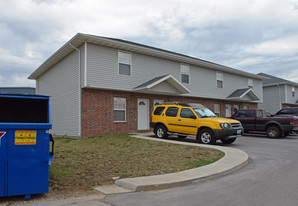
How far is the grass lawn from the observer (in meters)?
6.66

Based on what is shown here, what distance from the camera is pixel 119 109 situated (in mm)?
17797

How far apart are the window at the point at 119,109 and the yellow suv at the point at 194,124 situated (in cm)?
333

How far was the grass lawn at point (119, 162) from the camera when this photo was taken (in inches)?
262

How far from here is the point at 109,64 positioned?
1703cm

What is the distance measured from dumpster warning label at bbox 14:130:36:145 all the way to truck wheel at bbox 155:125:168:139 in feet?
32.2

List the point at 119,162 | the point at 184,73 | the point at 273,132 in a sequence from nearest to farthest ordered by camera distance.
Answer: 1. the point at 119,162
2. the point at 273,132
3. the point at 184,73

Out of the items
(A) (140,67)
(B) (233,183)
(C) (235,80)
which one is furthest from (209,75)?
(B) (233,183)

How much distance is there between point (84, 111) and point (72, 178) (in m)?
9.67

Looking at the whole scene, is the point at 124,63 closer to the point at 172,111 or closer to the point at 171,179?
the point at 172,111

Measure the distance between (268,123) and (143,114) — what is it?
8222mm

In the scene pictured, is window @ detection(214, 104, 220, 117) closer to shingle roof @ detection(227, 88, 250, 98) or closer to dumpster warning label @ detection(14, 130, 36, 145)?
shingle roof @ detection(227, 88, 250, 98)

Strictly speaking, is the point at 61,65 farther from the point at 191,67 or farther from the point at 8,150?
the point at 8,150

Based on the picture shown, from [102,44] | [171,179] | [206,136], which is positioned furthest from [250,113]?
[171,179]

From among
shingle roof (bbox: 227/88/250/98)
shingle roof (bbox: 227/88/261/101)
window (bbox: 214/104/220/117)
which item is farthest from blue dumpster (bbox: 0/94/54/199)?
shingle roof (bbox: 227/88/250/98)
